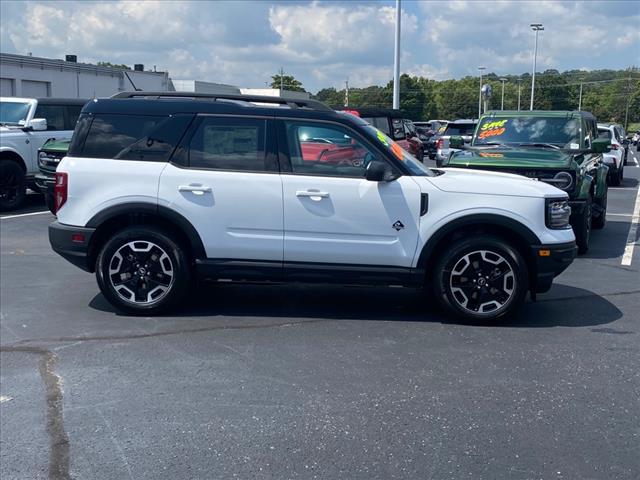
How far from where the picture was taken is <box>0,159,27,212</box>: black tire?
13688 mm

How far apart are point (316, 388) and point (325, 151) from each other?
233cm

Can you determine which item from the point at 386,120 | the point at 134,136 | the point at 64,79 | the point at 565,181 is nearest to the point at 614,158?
the point at 386,120

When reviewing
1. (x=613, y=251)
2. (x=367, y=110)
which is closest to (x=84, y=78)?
(x=367, y=110)

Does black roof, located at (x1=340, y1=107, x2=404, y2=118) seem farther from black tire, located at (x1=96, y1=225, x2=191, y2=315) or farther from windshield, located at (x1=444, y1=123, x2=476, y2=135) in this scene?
black tire, located at (x1=96, y1=225, x2=191, y2=315)

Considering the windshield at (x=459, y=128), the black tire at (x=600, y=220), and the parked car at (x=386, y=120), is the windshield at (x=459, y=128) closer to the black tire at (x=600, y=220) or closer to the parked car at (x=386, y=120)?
the parked car at (x=386, y=120)

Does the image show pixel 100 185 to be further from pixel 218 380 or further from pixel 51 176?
pixel 51 176

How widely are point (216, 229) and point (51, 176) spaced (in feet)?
21.3

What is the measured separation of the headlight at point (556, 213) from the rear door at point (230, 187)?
2.25m

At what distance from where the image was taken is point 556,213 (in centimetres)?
638

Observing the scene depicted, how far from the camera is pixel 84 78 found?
40.0m

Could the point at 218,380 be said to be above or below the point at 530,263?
below

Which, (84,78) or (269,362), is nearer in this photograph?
(269,362)

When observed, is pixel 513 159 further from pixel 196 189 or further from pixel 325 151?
pixel 196 189

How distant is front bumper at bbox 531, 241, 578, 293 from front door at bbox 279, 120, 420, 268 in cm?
104
